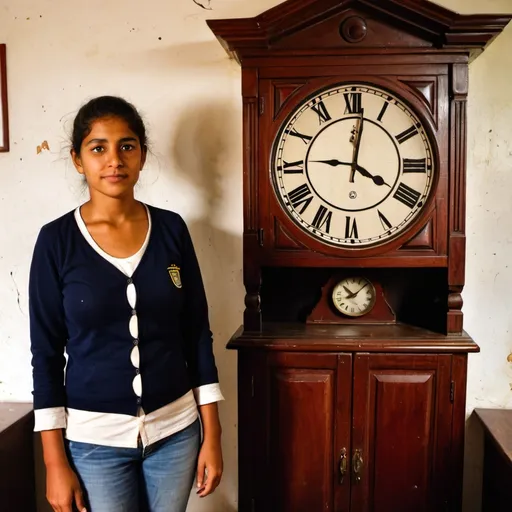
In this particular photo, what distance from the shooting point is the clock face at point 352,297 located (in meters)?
1.65

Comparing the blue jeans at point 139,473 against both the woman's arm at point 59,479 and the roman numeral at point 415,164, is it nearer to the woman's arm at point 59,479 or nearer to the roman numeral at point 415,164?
the woman's arm at point 59,479

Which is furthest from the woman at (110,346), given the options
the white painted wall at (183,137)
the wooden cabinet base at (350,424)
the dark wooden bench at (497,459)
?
the dark wooden bench at (497,459)

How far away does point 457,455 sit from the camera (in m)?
1.48

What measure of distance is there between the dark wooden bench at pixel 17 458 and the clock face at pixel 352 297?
111 cm

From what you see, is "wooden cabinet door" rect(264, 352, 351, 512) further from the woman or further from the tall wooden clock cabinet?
the woman

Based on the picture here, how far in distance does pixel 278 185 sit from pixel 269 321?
1.59 feet

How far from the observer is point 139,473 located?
4.02ft

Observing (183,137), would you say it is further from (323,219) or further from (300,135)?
(323,219)

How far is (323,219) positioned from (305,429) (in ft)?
2.01

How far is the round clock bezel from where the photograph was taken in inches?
58.1

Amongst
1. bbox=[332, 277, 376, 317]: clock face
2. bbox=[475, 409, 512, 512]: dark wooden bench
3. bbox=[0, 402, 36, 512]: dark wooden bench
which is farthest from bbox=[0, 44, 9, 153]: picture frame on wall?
bbox=[475, 409, 512, 512]: dark wooden bench

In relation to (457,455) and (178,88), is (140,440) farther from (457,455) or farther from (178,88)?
(178,88)

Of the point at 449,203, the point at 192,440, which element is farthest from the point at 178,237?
the point at 449,203

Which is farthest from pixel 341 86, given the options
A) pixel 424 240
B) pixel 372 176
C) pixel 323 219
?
pixel 424 240
